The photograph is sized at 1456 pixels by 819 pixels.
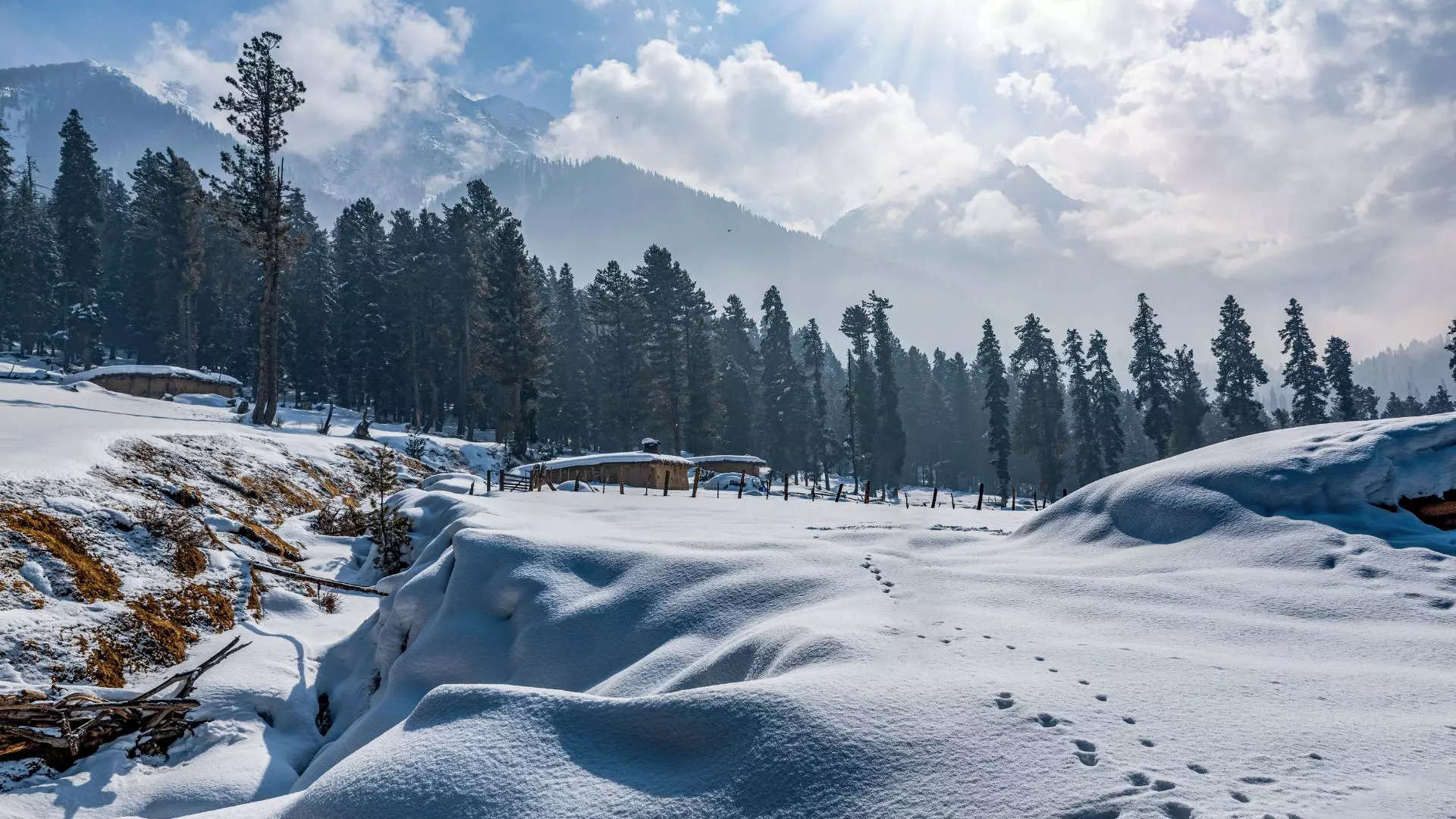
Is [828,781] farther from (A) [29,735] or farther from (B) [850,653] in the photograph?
(A) [29,735]

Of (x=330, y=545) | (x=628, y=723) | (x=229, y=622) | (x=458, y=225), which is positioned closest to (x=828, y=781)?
(x=628, y=723)

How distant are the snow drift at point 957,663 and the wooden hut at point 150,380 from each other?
105ft

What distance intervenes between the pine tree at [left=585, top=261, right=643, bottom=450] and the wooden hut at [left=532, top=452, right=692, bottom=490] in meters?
19.3

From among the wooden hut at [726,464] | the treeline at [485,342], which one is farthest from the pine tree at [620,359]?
the wooden hut at [726,464]

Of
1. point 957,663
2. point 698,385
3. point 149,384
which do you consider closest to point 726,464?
→ point 698,385

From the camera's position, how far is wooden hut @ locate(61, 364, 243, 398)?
2959 centimetres

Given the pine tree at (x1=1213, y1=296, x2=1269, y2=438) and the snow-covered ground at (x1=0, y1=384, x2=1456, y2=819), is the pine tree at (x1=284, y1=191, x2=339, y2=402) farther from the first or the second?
the pine tree at (x1=1213, y1=296, x2=1269, y2=438)

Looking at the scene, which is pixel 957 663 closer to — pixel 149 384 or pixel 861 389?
pixel 149 384

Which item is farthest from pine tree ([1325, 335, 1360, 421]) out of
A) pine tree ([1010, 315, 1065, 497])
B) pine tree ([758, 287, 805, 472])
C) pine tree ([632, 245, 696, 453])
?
pine tree ([632, 245, 696, 453])

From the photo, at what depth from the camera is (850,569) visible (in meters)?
5.39

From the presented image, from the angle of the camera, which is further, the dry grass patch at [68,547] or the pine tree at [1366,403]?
the pine tree at [1366,403]

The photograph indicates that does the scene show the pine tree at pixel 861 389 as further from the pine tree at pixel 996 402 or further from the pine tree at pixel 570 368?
the pine tree at pixel 570 368

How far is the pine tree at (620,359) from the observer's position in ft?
156

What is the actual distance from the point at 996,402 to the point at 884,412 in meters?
8.67
